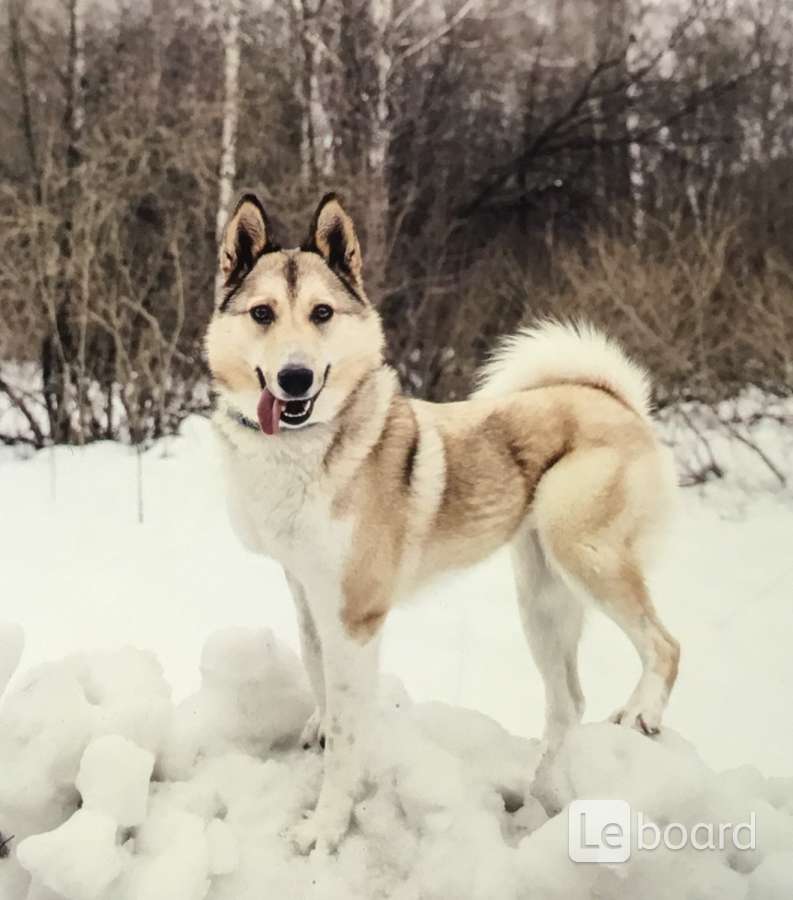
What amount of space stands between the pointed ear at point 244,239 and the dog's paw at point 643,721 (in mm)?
1065

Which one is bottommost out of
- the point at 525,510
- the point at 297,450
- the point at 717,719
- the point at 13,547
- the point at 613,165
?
the point at 717,719

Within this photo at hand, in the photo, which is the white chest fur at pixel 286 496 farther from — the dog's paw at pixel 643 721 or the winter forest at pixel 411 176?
the dog's paw at pixel 643 721

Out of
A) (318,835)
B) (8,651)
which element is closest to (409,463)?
(318,835)

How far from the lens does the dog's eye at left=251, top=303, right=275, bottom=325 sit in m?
1.31

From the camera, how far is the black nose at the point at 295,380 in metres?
1.25

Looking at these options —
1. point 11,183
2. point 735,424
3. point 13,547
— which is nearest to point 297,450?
point 13,547

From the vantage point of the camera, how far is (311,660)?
153 cm

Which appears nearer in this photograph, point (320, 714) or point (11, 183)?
point (320, 714)

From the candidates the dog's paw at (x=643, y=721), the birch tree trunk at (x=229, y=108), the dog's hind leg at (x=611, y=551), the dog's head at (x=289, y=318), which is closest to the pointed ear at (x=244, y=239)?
the dog's head at (x=289, y=318)

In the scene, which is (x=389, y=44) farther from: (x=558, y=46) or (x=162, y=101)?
(x=162, y=101)

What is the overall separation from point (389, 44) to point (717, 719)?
1557 millimetres

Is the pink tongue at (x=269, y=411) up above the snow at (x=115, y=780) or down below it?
above

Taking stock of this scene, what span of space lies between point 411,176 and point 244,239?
22.1 inches

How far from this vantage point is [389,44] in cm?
170
